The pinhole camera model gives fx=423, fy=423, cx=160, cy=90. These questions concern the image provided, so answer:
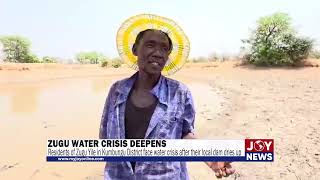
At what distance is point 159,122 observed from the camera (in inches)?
64.9

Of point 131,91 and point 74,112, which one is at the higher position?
point 131,91

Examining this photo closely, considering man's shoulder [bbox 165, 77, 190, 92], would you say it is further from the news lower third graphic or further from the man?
the news lower third graphic

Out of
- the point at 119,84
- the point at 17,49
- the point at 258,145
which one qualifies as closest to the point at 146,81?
the point at 119,84

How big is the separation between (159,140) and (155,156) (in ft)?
0.36

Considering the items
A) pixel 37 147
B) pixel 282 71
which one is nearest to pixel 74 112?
pixel 37 147

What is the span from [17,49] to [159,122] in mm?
25627

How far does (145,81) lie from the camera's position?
69.6 inches

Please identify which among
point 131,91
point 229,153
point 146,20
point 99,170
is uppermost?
point 146,20

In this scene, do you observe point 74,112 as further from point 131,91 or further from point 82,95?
point 131,91

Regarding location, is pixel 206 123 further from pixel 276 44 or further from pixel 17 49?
pixel 17 49

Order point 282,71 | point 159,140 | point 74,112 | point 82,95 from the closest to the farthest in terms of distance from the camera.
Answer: point 159,140 → point 74,112 → point 82,95 → point 282,71

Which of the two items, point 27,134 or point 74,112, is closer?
point 27,134

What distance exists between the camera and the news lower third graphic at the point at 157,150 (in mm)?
1738

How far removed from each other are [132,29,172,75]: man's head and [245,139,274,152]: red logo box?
66 centimetres
